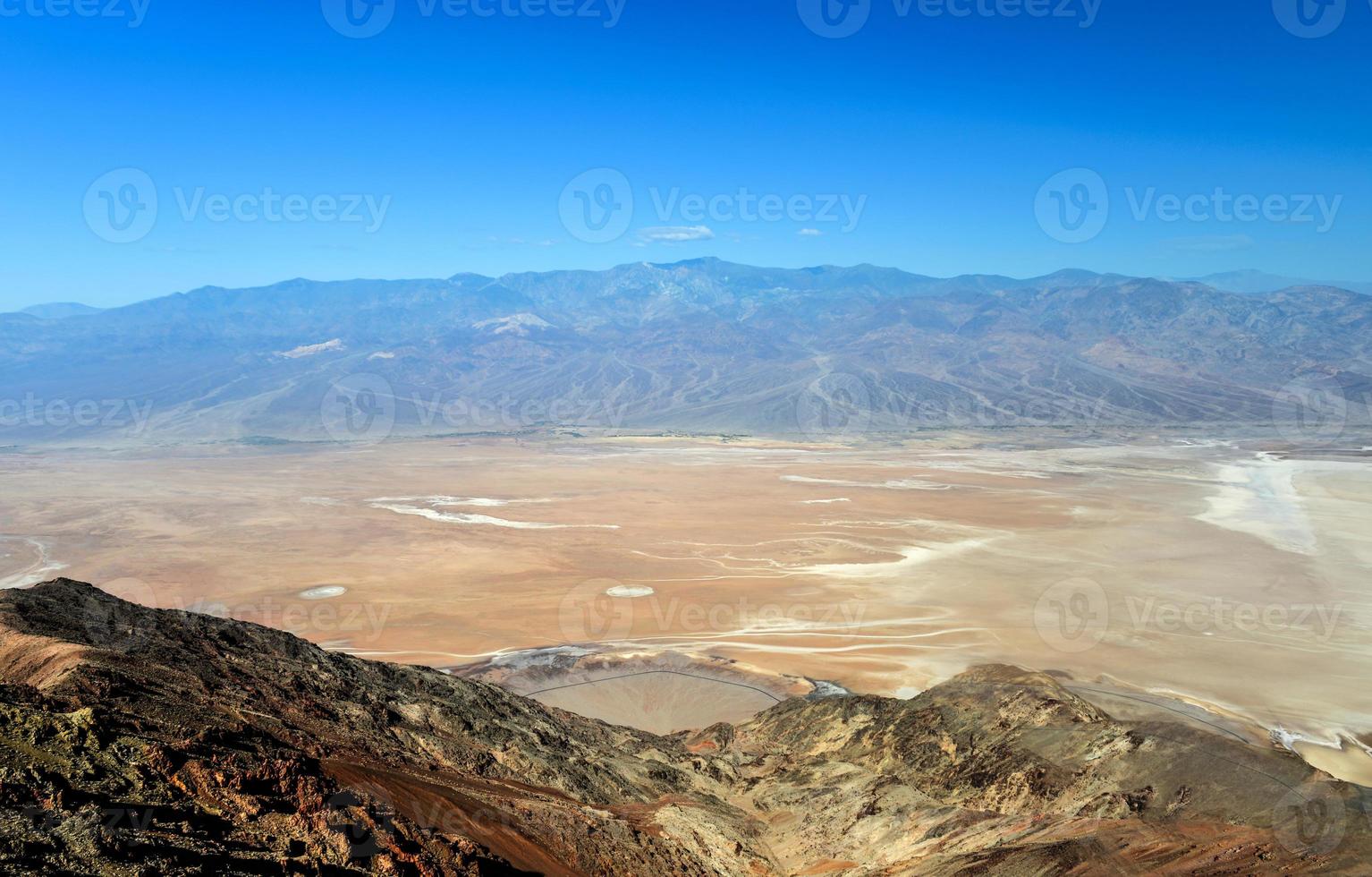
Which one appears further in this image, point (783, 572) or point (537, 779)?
point (783, 572)

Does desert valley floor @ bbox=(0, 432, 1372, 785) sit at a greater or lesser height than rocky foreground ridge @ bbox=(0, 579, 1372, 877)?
lesser

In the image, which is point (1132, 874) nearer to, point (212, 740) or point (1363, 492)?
point (212, 740)

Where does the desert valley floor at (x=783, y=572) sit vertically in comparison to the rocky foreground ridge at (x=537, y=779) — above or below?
below

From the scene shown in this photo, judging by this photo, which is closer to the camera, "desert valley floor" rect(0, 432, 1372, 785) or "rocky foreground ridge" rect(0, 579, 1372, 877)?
"rocky foreground ridge" rect(0, 579, 1372, 877)

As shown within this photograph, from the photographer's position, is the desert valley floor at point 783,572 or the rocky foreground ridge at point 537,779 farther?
the desert valley floor at point 783,572
